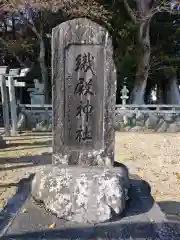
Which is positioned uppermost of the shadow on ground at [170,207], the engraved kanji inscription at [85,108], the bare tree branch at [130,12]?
the bare tree branch at [130,12]

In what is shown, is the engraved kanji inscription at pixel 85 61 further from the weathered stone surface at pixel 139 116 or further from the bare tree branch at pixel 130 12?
the bare tree branch at pixel 130 12

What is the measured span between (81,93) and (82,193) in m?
1.12

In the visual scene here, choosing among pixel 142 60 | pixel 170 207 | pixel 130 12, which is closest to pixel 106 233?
pixel 170 207

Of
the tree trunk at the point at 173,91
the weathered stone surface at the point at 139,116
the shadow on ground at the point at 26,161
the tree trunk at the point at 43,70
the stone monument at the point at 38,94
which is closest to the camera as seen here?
the shadow on ground at the point at 26,161

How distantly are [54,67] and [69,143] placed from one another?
89cm

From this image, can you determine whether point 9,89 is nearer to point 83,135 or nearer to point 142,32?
point 142,32

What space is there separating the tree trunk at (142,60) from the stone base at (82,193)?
11037 millimetres

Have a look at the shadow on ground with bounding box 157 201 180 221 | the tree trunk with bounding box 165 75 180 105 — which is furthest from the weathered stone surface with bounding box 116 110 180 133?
the shadow on ground with bounding box 157 201 180 221

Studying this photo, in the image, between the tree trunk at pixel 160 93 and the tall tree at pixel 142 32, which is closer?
the tall tree at pixel 142 32

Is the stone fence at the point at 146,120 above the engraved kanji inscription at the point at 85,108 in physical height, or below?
below

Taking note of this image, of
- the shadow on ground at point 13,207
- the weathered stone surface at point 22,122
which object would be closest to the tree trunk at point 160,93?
the weathered stone surface at point 22,122

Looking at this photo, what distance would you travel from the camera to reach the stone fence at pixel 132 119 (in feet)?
40.9

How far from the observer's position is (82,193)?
9.18ft

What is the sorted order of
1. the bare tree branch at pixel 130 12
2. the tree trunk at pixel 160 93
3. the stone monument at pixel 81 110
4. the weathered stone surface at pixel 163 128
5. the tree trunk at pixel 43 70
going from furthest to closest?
1. the tree trunk at pixel 160 93
2. the tree trunk at pixel 43 70
3. the bare tree branch at pixel 130 12
4. the weathered stone surface at pixel 163 128
5. the stone monument at pixel 81 110
